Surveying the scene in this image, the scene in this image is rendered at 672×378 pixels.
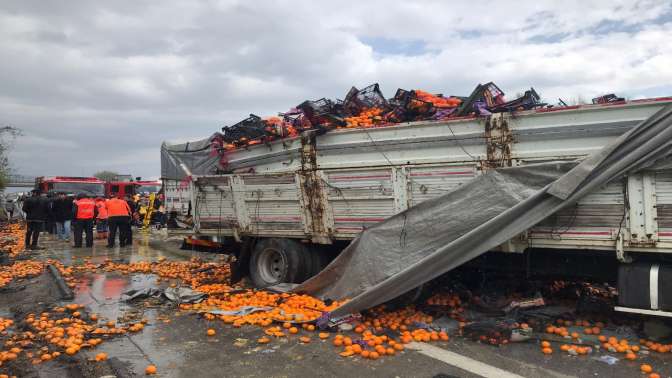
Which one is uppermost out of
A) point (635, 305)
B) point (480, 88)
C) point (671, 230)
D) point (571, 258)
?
point (480, 88)

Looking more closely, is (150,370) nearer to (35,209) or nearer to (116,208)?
(116,208)

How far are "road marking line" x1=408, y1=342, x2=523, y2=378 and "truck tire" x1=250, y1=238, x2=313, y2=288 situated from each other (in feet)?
9.01

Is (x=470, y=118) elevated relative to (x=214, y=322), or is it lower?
elevated

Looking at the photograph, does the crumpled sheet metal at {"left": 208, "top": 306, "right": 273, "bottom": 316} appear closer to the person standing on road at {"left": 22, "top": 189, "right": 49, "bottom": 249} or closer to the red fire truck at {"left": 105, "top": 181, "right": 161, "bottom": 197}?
the person standing on road at {"left": 22, "top": 189, "right": 49, "bottom": 249}

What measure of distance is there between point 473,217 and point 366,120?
2.34 m

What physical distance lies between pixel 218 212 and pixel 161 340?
11.2 feet

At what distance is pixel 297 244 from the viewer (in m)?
7.39

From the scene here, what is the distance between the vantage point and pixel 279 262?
7828mm

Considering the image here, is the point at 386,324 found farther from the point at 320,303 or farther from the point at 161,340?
the point at 161,340

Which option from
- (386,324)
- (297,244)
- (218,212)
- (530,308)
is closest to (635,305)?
(530,308)

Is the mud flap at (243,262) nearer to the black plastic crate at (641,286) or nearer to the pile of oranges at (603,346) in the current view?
the pile of oranges at (603,346)

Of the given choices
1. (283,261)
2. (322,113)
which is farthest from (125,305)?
(322,113)

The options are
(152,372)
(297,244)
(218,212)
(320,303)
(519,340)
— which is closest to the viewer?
(152,372)

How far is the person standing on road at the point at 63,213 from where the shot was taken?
16188mm
